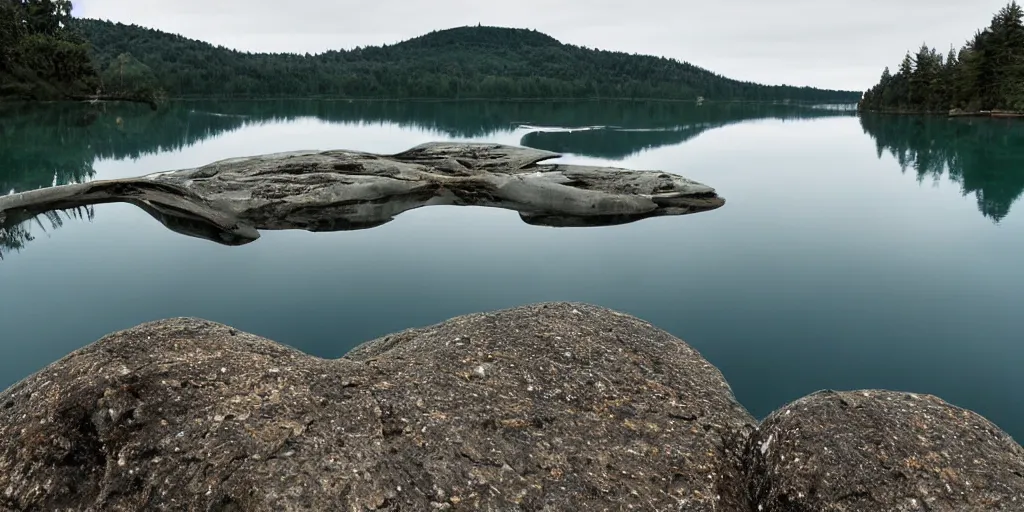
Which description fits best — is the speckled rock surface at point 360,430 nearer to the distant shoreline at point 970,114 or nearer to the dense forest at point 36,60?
the dense forest at point 36,60

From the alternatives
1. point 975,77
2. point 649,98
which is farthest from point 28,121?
point 649,98

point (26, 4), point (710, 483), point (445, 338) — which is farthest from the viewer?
point (26, 4)

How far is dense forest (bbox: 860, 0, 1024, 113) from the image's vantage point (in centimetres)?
6506

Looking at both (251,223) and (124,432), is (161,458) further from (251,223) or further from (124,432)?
(251,223)

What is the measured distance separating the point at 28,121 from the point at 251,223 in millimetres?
42451

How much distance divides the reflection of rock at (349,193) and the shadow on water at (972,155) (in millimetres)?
11655

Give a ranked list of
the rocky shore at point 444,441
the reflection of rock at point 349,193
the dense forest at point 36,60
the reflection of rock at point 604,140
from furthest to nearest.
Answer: the dense forest at point 36,60, the reflection of rock at point 604,140, the reflection of rock at point 349,193, the rocky shore at point 444,441

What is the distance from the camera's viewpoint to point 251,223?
14250mm

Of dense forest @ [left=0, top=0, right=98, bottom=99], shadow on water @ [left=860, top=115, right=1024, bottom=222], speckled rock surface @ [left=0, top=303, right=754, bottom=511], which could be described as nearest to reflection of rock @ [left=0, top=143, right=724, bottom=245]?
speckled rock surface @ [left=0, top=303, right=754, bottom=511]

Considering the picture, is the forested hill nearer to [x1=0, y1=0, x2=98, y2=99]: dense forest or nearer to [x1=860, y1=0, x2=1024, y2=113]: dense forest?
[x1=0, y1=0, x2=98, y2=99]: dense forest

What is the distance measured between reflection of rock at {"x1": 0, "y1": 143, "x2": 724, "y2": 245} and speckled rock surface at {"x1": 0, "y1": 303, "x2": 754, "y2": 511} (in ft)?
26.4

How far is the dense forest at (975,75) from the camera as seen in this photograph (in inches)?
2562

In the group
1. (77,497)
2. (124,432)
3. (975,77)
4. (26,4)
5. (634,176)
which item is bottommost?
(77,497)

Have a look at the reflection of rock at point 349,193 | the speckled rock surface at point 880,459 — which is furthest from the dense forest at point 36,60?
the speckled rock surface at point 880,459
